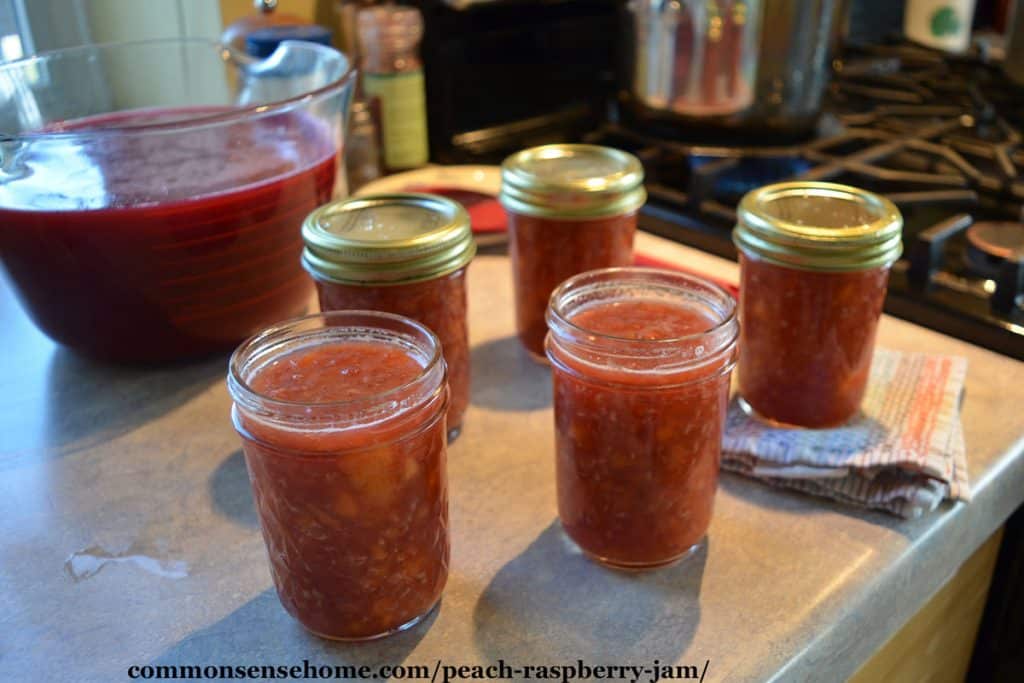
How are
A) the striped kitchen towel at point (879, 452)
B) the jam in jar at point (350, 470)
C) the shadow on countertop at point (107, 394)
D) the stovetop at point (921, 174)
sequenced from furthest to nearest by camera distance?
the stovetop at point (921, 174) < the shadow on countertop at point (107, 394) < the striped kitchen towel at point (879, 452) < the jam in jar at point (350, 470)

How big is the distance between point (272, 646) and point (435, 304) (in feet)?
0.90

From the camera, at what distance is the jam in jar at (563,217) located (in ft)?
2.67

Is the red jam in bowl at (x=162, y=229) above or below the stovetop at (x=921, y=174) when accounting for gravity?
above

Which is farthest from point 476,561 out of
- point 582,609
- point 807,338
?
point 807,338

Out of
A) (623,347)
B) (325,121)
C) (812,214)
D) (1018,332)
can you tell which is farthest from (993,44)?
(623,347)

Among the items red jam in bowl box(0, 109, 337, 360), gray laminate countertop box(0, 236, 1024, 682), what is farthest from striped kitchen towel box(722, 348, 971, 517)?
red jam in bowl box(0, 109, 337, 360)

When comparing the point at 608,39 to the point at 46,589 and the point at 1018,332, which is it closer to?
the point at 1018,332

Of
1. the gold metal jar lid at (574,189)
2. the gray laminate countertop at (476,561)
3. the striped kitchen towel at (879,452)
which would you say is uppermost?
the gold metal jar lid at (574,189)

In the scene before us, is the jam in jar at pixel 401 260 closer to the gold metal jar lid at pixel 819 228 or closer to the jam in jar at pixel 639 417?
the jam in jar at pixel 639 417

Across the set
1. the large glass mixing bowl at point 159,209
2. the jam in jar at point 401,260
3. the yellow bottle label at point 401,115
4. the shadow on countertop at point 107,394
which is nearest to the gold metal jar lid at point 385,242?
the jam in jar at point 401,260

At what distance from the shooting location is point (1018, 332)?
2.78ft

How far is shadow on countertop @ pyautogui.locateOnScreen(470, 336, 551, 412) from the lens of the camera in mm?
829

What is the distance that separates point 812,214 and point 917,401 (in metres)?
0.17

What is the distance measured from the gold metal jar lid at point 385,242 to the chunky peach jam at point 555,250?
11 cm
